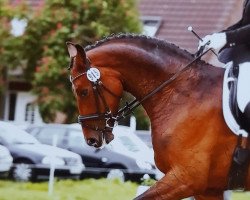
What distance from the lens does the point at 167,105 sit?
6.78 meters

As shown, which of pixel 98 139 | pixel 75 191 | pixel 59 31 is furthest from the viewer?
pixel 59 31

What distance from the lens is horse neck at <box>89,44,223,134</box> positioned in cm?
679

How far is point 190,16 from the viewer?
34.5 meters

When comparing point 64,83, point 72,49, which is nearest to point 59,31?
point 64,83

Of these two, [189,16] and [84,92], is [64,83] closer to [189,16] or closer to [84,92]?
[189,16]

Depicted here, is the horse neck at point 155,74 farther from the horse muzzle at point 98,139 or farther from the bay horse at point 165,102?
the horse muzzle at point 98,139

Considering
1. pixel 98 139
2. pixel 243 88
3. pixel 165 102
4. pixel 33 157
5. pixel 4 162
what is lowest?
A: pixel 4 162

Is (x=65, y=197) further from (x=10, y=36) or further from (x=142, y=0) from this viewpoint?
(x=142, y=0)

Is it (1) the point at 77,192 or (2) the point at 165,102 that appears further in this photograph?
(1) the point at 77,192

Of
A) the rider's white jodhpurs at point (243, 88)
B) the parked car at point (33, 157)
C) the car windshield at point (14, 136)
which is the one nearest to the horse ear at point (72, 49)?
the rider's white jodhpurs at point (243, 88)

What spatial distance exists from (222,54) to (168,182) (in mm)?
1304

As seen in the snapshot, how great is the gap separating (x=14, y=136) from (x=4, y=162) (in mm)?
2074

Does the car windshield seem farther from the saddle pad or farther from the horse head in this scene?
the saddle pad

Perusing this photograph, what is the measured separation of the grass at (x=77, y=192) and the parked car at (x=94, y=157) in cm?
A: 256
